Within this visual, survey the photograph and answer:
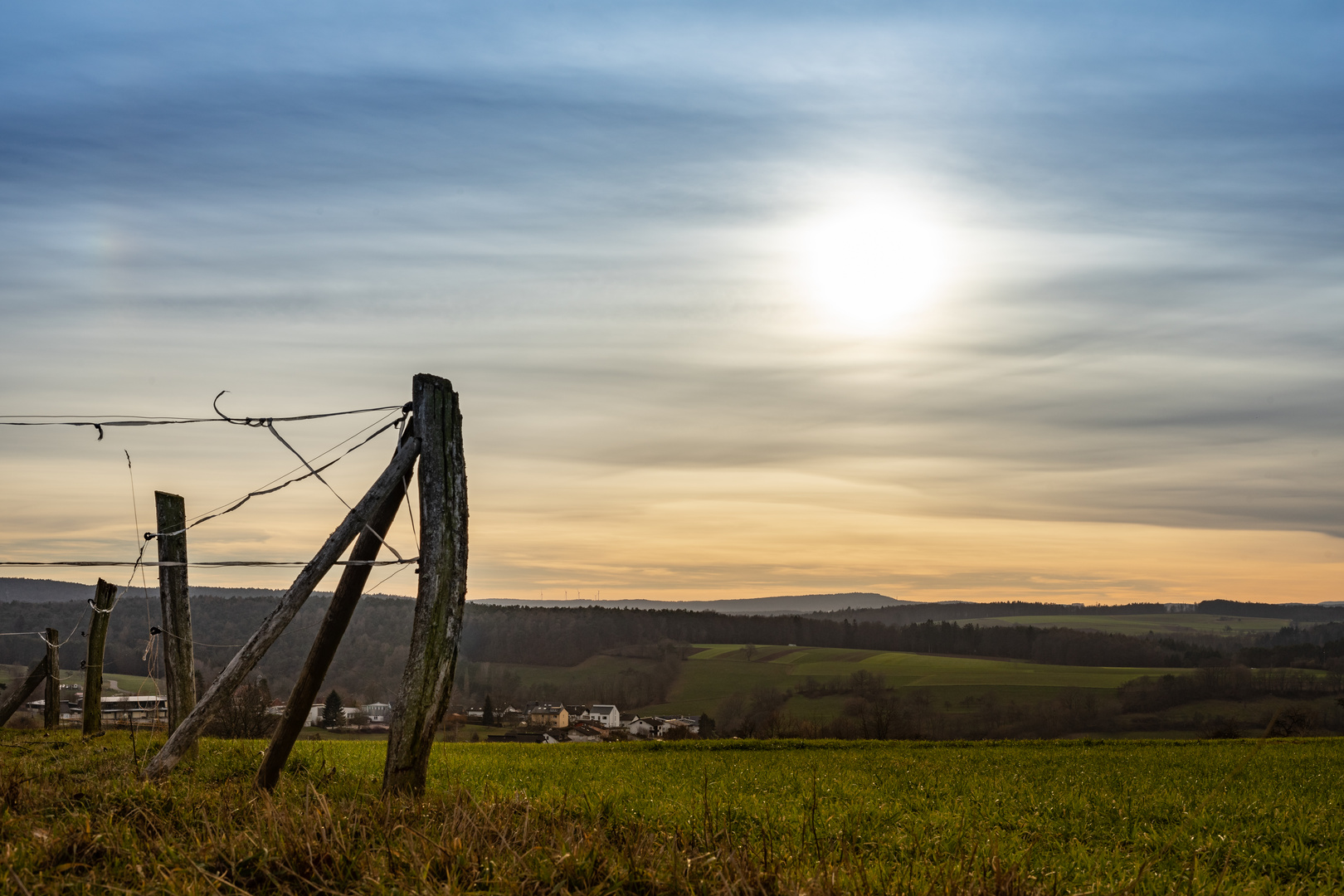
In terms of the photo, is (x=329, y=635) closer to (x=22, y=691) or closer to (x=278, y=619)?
(x=278, y=619)

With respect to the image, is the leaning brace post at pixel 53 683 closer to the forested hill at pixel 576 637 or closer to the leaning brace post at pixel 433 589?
the forested hill at pixel 576 637

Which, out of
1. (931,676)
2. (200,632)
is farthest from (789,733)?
(931,676)

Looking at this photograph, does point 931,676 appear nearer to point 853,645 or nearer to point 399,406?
point 853,645

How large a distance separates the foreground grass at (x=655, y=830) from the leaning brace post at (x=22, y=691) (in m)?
3.87

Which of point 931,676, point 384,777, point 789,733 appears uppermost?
point 384,777

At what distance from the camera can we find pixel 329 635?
9055 mm

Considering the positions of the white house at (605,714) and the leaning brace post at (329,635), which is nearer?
the leaning brace post at (329,635)

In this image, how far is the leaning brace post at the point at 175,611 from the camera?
12523mm

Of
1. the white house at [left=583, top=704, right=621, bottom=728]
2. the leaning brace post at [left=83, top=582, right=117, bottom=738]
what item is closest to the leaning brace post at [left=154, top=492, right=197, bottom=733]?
the leaning brace post at [left=83, top=582, right=117, bottom=738]

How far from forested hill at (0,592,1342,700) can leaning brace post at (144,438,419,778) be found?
2155 centimetres

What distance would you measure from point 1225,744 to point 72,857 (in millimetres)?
30382

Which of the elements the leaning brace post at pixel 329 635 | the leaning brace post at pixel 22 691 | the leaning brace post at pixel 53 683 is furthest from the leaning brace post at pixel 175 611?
the leaning brace post at pixel 53 683

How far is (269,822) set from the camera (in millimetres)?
5977

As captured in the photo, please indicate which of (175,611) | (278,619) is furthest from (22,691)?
(278,619)
